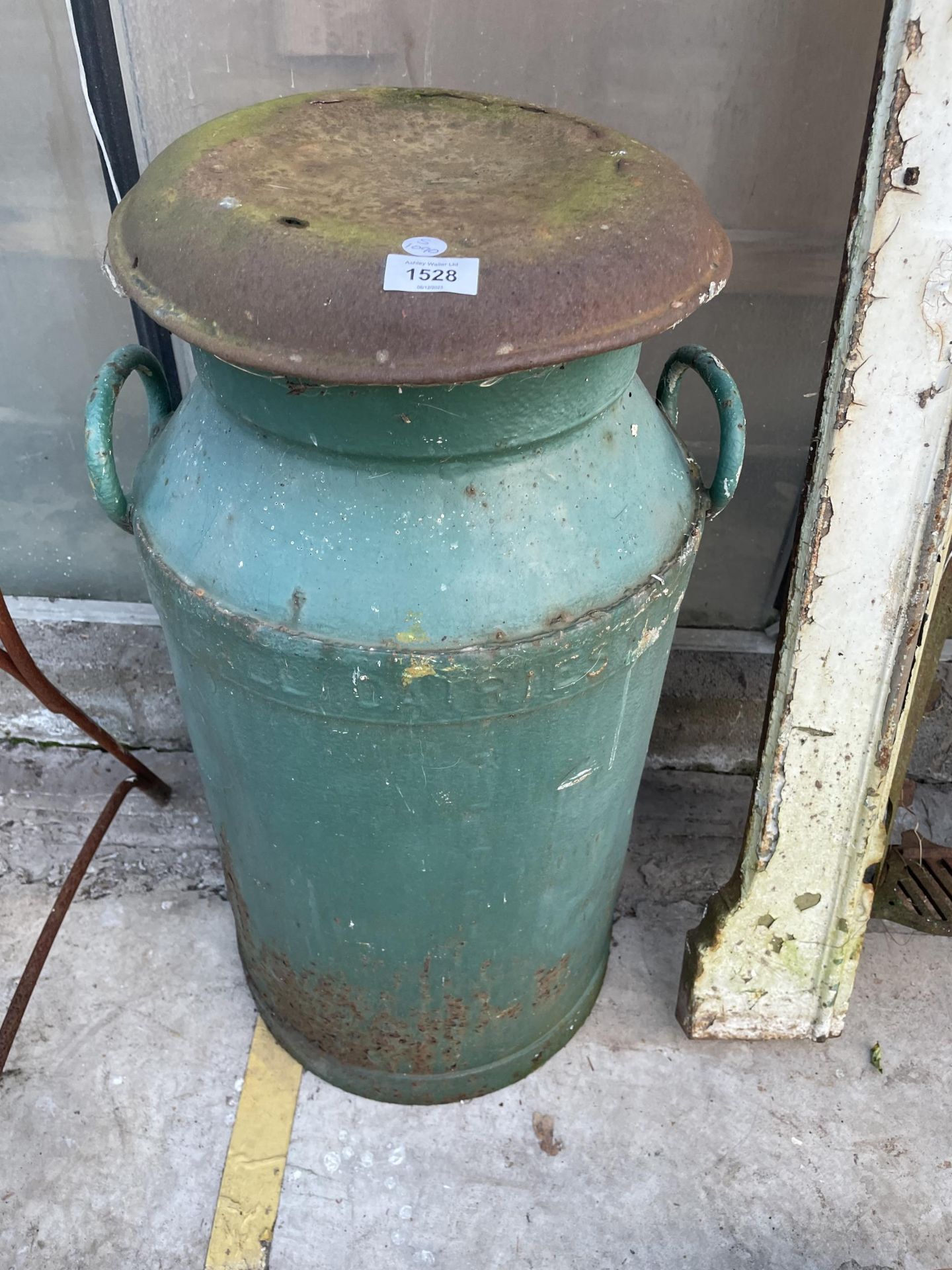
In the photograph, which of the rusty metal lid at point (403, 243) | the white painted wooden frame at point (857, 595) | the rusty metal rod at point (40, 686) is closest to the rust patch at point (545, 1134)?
the white painted wooden frame at point (857, 595)

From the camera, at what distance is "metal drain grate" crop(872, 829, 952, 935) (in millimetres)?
1926

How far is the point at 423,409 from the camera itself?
116cm

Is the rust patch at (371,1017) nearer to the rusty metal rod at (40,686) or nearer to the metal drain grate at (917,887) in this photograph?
the rusty metal rod at (40,686)

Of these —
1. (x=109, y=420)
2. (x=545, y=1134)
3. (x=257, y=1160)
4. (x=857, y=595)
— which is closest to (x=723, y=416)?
(x=857, y=595)

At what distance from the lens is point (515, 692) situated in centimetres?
126

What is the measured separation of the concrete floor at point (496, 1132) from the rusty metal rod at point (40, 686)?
0.99ft

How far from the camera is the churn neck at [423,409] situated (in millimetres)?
1153

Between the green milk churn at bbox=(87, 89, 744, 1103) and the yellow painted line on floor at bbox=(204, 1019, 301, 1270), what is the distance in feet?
1.50

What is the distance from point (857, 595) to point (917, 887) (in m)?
→ 0.71

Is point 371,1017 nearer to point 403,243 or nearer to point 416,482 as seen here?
point 416,482

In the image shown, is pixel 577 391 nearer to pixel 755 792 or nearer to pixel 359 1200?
pixel 755 792

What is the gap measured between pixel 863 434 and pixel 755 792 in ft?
2.10

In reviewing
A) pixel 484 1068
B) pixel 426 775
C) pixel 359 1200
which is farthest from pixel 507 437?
pixel 359 1200

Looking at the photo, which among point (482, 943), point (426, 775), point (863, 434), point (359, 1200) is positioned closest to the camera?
point (426, 775)
